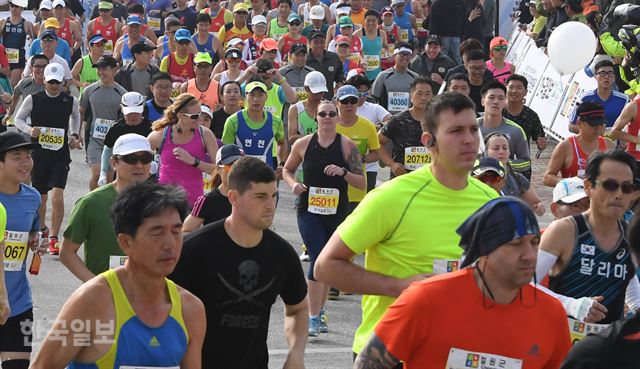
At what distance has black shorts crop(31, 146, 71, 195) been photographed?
568 inches

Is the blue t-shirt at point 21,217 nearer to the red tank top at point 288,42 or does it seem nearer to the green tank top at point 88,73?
the green tank top at point 88,73

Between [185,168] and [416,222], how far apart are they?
6.28m

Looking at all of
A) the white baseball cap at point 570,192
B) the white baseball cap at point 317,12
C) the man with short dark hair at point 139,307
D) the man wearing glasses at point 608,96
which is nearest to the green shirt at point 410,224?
the man with short dark hair at point 139,307

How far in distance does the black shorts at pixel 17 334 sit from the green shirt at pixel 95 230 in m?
0.52

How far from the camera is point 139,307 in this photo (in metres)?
5.04

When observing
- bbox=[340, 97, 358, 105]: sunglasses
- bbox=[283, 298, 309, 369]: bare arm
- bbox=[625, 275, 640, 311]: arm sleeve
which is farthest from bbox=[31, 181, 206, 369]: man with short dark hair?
bbox=[340, 97, 358, 105]: sunglasses

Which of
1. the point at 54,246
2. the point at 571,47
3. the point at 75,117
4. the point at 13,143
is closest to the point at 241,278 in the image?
the point at 13,143

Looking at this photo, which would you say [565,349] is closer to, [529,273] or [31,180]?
[529,273]

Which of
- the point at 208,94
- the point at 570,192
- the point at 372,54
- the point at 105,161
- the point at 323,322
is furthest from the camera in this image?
the point at 372,54

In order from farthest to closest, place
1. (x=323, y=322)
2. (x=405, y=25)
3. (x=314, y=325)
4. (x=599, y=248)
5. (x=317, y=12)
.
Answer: (x=405, y=25), (x=317, y=12), (x=323, y=322), (x=314, y=325), (x=599, y=248)

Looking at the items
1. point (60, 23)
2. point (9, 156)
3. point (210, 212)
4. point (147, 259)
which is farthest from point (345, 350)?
point (60, 23)

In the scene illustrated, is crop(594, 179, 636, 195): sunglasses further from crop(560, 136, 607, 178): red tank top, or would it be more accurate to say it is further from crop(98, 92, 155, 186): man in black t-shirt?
crop(98, 92, 155, 186): man in black t-shirt

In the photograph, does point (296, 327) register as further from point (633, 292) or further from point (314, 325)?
point (314, 325)

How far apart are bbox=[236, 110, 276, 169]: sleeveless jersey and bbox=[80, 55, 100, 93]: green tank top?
6217mm
